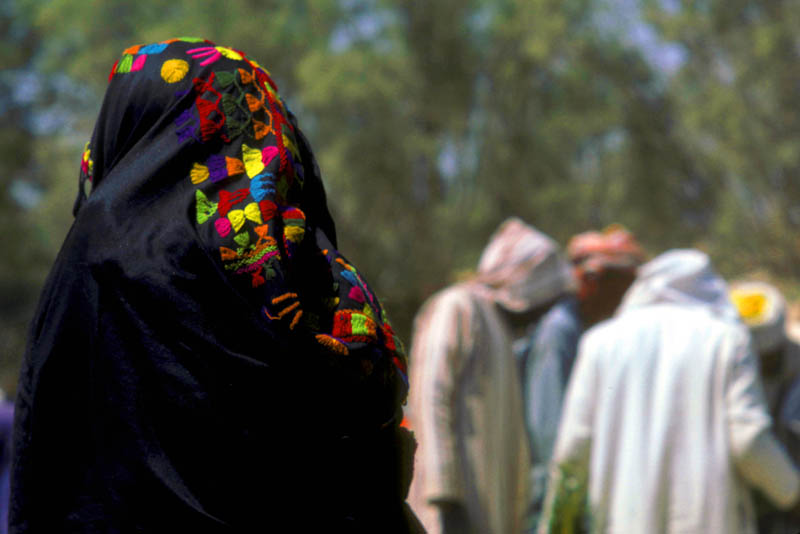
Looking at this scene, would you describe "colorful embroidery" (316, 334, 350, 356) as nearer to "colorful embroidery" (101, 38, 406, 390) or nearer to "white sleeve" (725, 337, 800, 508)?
"colorful embroidery" (101, 38, 406, 390)

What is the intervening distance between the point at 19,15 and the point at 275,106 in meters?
32.0

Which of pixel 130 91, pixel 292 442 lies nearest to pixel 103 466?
pixel 292 442

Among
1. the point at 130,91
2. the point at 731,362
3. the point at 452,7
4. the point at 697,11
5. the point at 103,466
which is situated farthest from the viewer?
the point at 452,7

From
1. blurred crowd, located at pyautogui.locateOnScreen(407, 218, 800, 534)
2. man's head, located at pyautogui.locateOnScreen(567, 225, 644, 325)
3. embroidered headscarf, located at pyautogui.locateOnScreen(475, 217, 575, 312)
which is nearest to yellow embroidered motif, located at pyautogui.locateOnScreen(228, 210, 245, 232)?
blurred crowd, located at pyautogui.locateOnScreen(407, 218, 800, 534)

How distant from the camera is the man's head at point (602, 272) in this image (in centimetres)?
548

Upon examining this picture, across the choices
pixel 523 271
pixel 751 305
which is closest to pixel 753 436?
pixel 751 305

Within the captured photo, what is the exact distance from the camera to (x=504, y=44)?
2242 centimetres

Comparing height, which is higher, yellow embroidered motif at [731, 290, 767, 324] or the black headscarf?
the black headscarf

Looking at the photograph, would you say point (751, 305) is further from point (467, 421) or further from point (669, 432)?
point (467, 421)

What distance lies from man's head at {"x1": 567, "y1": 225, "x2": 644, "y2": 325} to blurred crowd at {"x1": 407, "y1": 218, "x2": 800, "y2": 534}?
78 cm

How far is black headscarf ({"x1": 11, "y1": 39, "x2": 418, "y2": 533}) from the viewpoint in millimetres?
1431

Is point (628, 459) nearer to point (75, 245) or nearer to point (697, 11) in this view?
point (75, 245)

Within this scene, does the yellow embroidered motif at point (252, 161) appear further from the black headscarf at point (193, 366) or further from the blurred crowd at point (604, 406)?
the blurred crowd at point (604, 406)

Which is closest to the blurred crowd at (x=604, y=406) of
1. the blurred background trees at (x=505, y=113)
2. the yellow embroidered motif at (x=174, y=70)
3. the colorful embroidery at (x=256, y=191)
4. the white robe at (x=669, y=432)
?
the white robe at (x=669, y=432)
